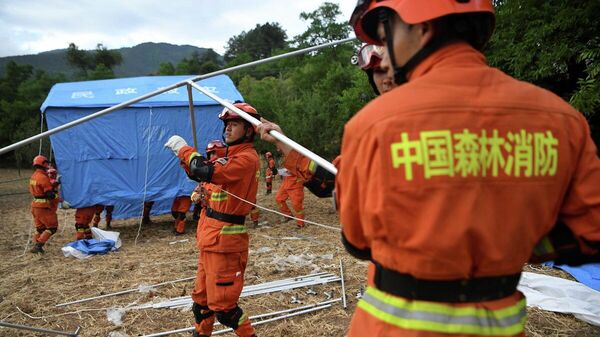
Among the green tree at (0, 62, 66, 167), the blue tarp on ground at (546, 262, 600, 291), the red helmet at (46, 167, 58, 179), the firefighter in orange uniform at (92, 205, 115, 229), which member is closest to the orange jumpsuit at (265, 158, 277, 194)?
the firefighter in orange uniform at (92, 205, 115, 229)

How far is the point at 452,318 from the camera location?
128 cm

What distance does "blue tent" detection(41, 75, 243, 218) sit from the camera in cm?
962

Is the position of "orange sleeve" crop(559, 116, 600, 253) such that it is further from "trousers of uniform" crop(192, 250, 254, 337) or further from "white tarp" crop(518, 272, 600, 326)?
"white tarp" crop(518, 272, 600, 326)

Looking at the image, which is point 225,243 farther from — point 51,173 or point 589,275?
point 51,173

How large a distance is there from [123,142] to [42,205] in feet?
7.34

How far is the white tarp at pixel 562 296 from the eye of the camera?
4.29 metres

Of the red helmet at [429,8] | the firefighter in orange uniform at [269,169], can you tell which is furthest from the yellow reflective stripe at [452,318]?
the firefighter in orange uniform at [269,169]

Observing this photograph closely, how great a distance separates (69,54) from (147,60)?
116m

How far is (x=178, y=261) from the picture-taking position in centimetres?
759

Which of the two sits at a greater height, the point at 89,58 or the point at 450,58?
the point at 89,58

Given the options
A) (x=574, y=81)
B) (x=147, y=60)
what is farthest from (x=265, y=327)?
(x=147, y=60)

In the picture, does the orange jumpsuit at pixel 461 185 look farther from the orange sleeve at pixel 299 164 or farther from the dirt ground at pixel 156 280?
the dirt ground at pixel 156 280

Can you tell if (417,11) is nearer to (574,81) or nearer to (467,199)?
(467,199)

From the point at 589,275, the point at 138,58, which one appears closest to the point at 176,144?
the point at 589,275
